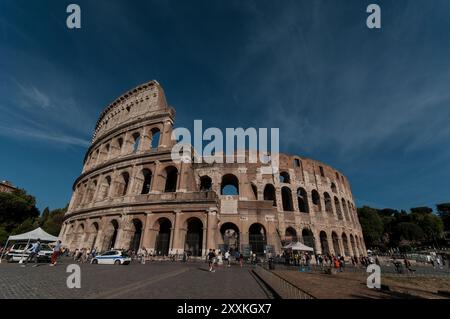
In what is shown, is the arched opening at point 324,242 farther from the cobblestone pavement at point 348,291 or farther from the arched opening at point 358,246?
the cobblestone pavement at point 348,291

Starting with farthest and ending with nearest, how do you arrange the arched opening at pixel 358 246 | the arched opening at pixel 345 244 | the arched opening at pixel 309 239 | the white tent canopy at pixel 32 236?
the arched opening at pixel 358 246 → the arched opening at pixel 345 244 → the arched opening at pixel 309 239 → the white tent canopy at pixel 32 236

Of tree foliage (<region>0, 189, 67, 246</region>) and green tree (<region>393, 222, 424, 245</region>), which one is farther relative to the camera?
green tree (<region>393, 222, 424, 245</region>)

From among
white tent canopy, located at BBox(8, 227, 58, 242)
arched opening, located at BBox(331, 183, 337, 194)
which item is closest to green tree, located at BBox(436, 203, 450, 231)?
arched opening, located at BBox(331, 183, 337, 194)

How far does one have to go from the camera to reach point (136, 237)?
21375 mm

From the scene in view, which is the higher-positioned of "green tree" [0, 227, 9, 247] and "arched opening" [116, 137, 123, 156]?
"arched opening" [116, 137, 123, 156]

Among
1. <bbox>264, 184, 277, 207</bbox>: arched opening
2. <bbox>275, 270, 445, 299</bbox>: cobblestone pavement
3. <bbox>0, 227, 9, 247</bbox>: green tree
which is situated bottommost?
<bbox>275, 270, 445, 299</bbox>: cobblestone pavement

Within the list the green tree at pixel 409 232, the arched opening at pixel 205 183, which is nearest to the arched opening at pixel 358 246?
the arched opening at pixel 205 183

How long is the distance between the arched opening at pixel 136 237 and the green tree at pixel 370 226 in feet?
169

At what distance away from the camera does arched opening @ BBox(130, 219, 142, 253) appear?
2075 cm

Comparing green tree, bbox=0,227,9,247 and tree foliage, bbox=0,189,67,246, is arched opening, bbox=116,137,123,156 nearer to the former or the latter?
green tree, bbox=0,227,9,247

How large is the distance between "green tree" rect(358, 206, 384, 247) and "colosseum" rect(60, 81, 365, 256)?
2041 cm

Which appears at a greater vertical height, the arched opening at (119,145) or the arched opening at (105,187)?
the arched opening at (119,145)

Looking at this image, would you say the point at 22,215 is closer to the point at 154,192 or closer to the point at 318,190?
the point at 154,192

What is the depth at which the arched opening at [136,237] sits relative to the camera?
20745mm
